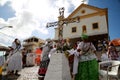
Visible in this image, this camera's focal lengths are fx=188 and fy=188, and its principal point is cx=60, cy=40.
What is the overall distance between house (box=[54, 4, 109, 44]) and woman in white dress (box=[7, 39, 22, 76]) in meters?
19.5

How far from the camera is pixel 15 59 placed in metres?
10.1

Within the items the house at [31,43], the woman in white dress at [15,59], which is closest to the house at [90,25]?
the woman in white dress at [15,59]

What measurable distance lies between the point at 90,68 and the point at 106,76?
0.65m

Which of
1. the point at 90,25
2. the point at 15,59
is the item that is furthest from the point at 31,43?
the point at 15,59

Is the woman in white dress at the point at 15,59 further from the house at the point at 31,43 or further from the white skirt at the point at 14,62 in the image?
the house at the point at 31,43

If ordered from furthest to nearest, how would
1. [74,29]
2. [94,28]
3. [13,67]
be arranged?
→ 1. [74,29]
2. [94,28]
3. [13,67]

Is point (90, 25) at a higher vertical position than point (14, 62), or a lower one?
higher

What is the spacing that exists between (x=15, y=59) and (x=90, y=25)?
2297 centimetres

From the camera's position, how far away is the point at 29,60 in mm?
17641

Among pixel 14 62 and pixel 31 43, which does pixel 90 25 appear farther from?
pixel 31 43

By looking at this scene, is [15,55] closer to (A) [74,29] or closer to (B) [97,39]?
(B) [97,39]

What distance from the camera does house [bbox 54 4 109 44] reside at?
29.3m

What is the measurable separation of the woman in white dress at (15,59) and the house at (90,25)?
19.5 meters

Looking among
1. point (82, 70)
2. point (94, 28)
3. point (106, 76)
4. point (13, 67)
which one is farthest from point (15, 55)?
point (94, 28)
